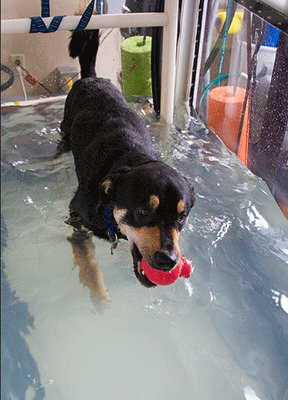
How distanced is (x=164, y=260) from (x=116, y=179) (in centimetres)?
47

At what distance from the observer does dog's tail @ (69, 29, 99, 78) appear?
2.64 metres

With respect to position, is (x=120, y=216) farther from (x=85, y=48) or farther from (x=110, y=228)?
(x=85, y=48)

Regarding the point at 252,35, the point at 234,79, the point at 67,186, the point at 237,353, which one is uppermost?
the point at 252,35

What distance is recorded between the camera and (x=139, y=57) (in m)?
3.60

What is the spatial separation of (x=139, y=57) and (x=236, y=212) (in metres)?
1.98

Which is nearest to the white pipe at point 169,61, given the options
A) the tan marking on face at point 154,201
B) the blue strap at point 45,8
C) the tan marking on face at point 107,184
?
the blue strap at point 45,8

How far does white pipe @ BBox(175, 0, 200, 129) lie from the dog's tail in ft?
3.23

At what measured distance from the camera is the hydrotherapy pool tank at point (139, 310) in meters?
1.49

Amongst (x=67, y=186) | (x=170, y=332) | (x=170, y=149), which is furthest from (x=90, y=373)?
(x=170, y=149)

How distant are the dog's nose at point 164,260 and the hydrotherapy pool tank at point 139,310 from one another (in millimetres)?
477

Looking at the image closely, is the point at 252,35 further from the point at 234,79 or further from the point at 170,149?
A: the point at 170,149

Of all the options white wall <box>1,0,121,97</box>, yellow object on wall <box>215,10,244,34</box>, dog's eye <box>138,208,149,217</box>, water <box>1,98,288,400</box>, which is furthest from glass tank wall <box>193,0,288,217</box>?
dog's eye <box>138,208,149,217</box>

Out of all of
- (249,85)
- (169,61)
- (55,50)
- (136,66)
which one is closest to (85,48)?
(55,50)

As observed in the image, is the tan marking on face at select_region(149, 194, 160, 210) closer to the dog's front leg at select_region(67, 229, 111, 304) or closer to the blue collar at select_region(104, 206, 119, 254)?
the blue collar at select_region(104, 206, 119, 254)
